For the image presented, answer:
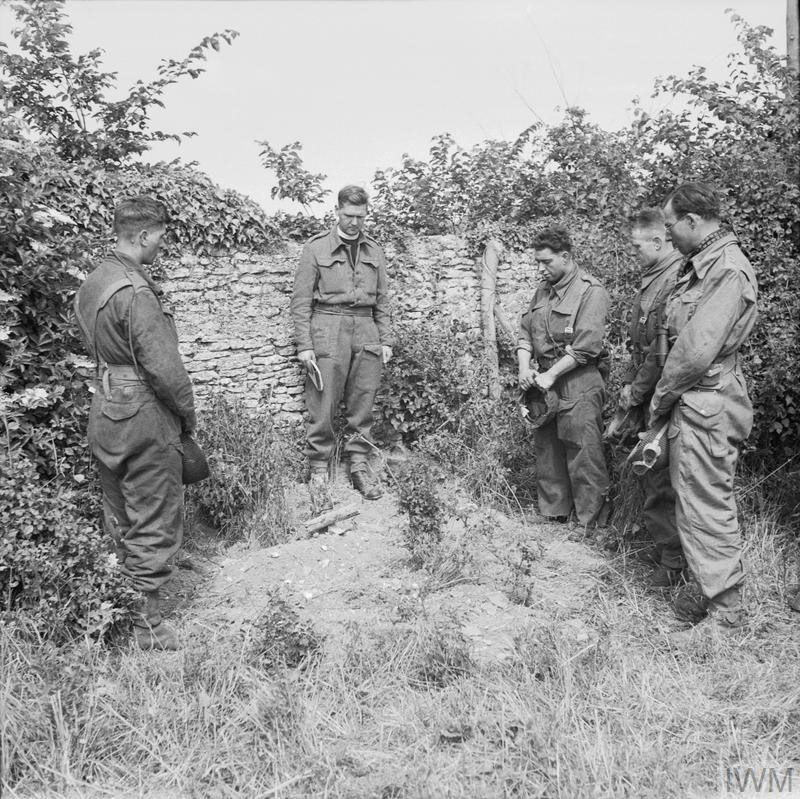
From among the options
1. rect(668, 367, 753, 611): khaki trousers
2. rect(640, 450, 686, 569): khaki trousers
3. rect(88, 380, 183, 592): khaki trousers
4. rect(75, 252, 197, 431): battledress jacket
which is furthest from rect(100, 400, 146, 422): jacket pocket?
rect(640, 450, 686, 569): khaki trousers

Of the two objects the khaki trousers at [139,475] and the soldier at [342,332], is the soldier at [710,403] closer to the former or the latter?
the soldier at [342,332]

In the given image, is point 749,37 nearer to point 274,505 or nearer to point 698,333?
point 698,333

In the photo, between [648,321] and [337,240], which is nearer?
[648,321]

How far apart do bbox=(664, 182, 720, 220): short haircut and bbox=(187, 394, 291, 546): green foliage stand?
11.3 ft

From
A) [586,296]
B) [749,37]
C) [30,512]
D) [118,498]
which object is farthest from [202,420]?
[749,37]

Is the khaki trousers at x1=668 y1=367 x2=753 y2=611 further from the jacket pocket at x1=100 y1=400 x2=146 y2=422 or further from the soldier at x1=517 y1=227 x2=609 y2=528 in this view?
the jacket pocket at x1=100 y1=400 x2=146 y2=422

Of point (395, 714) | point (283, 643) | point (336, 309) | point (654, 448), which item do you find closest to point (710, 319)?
point (654, 448)

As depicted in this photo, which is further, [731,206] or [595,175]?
Answer: [595,175]

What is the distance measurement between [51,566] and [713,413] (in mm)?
3579

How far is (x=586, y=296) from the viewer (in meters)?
5.80

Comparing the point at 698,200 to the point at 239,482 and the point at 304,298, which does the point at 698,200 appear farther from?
the point at 239,482

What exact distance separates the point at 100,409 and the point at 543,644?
8.81 feet

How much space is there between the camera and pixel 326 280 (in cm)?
639

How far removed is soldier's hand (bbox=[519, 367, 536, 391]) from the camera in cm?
599
